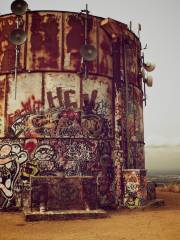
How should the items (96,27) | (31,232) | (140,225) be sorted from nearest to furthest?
(31,232) → (140,225) → (96,27)

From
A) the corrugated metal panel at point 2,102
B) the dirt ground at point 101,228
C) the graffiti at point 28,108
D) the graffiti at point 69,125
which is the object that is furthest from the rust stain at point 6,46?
the dirt ground at point 101,228

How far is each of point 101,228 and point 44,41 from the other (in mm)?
9046

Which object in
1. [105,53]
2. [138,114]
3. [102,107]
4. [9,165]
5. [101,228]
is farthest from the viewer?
[138,114]

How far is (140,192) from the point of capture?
15383 millimetres

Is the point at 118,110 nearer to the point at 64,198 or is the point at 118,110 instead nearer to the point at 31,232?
the point at 64,198

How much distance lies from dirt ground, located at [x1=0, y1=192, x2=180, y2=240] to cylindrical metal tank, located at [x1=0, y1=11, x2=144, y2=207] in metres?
2.33

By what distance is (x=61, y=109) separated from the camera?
→ 1562 centimetres

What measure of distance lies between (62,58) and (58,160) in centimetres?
471

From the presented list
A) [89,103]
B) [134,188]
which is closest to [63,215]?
[134,188]

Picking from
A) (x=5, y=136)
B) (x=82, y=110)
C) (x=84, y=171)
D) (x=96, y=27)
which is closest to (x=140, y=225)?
(x=84, y=171)

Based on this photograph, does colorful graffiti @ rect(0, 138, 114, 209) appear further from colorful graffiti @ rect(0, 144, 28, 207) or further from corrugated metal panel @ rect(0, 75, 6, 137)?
corrugated metal panel @ rect(0, 75, 6, 137)

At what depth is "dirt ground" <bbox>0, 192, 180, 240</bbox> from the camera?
9.80 m

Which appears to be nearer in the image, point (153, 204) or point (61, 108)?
point (61, 108)

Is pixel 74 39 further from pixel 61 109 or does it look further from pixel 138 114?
pixel 138 114
